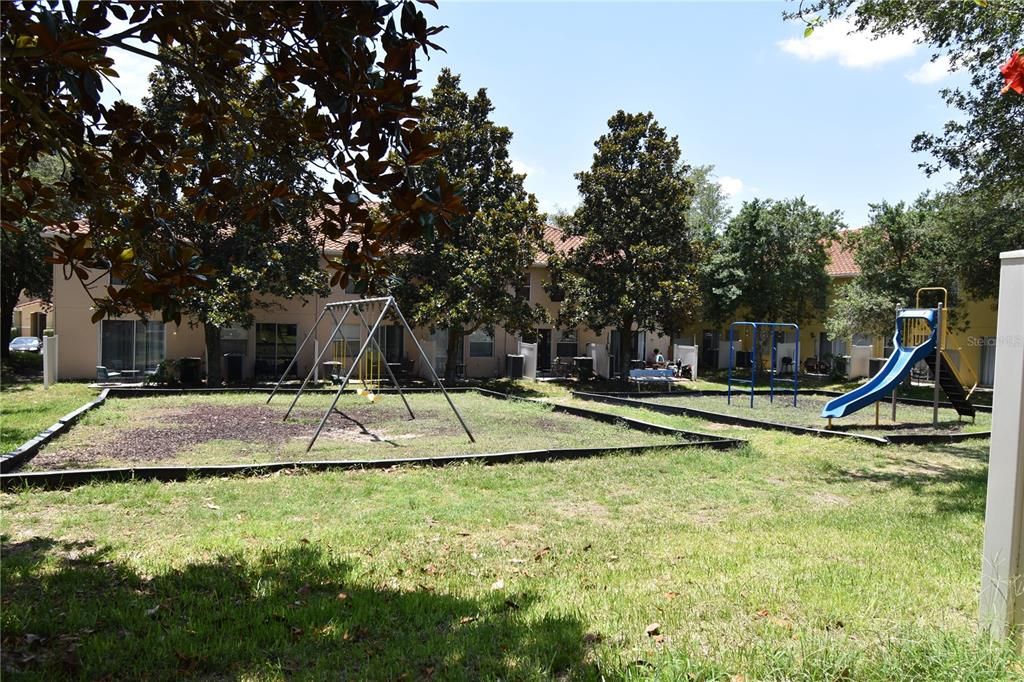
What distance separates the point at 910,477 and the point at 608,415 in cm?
657

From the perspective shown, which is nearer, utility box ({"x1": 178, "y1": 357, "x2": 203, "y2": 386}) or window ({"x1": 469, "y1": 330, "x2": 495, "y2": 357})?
utility box ({"x1": 178, "y1": 357, "x2": 203, "y2": 386})

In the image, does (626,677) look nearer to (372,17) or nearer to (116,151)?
(372,17)

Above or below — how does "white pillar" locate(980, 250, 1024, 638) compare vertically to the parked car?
above

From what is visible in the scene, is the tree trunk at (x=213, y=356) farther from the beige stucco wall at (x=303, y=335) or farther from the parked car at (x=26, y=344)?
the parked car at (x=26, y=344)

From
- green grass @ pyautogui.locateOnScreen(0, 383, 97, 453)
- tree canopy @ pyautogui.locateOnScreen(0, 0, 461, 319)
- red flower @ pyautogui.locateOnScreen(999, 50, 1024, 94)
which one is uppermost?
red flower @ pyautogui.locateOnScreen(999, 50, 1024, 94)

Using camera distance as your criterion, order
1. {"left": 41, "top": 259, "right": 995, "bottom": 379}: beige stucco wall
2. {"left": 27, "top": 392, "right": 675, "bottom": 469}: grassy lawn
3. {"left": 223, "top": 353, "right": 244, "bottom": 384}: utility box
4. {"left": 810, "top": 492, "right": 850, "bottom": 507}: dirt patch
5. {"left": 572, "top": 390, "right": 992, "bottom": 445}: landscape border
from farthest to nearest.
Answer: {"left": 223, "top": 353, "right": 244, "bottom": 384}: utility box, {"left": 41, "top": 259, "right": 995, "bottom": 379}: beige stucco wall, {"left": 572, "top": 390, "right": 992, "bottom": 445}: landscape border, {"left": 27, "top": 392, "right": 675, "bottom": 469}: grassy lawn, {"left": 810, "top": 492, "right": 850, "bottom": 507}: dirt patch

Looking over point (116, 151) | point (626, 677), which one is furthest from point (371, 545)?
point (116, 151)

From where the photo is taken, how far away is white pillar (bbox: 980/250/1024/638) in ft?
10.8

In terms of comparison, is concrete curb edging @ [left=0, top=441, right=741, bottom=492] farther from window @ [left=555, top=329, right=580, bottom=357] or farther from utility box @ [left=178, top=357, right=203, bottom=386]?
window @ [left=555, top=329, right=580, bottom=357]

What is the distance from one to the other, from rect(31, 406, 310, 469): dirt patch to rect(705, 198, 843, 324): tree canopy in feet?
74.1

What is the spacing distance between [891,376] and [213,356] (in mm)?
19558

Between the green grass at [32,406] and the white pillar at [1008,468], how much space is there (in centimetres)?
1112

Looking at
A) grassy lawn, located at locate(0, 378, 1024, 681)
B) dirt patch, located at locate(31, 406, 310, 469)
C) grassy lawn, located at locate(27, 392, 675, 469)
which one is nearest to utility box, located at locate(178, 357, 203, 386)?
grassy lawn, located at locate(27, 392, 675, 469)

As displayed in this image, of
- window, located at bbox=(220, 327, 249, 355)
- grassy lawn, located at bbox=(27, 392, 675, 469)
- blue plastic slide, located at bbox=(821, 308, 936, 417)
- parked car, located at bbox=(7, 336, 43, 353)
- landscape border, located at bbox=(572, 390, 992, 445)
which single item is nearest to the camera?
grassy lawn, located at bbox=(27, 392, 675, 469)
